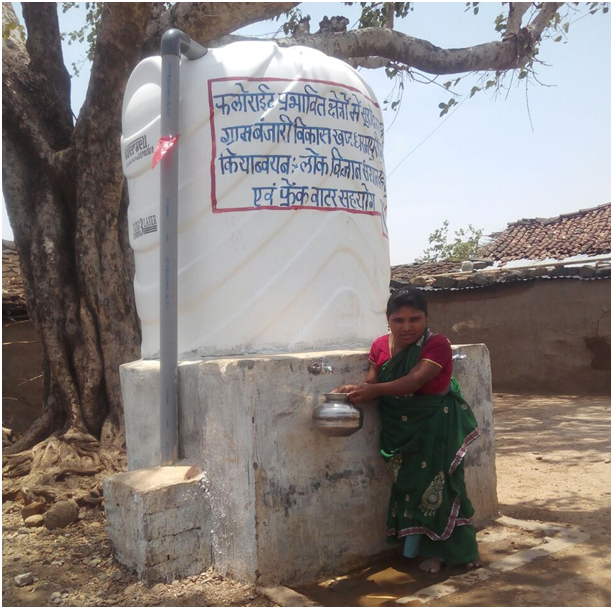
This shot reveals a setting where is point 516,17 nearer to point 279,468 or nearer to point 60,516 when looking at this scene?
point 279,468

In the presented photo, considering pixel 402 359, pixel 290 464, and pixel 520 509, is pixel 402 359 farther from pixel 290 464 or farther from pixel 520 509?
pixel 520 509

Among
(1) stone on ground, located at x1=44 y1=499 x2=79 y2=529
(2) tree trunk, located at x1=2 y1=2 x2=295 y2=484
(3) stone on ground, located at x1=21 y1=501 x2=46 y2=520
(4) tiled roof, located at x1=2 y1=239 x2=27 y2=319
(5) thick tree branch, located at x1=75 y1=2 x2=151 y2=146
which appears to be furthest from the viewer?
(4) tiled roof, located at x1=2 y1=239 x2=27 y2=319

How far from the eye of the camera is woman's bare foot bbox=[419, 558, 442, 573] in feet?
9.72

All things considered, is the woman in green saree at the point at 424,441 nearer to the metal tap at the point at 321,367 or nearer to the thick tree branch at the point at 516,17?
the metal tap at the point at 321,367

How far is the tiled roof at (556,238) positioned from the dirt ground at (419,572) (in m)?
Answer: 8.54

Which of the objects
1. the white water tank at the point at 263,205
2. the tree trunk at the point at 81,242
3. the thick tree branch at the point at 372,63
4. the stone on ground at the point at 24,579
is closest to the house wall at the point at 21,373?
the tree trunk at the point at 81,242

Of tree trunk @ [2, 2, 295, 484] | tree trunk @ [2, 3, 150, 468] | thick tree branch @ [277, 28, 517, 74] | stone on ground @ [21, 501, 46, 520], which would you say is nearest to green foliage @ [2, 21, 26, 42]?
tree trunk @ [2, 2, 295, 484]

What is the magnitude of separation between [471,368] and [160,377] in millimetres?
1674

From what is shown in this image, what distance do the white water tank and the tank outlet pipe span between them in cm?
12

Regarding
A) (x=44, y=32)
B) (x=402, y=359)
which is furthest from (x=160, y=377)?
(x=44, y=32)

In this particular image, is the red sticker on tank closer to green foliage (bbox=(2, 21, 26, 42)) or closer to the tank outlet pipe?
the tank outlet pipe

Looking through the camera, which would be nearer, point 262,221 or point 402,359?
point 402,359

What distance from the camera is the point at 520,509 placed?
3932 mm

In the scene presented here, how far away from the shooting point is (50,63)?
18.9 ft
